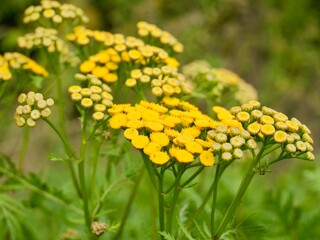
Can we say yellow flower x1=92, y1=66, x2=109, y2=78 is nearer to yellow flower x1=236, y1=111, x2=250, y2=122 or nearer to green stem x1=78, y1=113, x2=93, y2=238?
green stem x1=78, y1=113, x2=93, y2=238

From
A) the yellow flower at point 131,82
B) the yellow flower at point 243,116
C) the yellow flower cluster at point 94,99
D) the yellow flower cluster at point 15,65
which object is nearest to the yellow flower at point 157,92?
the yellow flower at point 131,82

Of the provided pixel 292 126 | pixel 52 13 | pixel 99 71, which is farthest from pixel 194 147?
pixel 52 13

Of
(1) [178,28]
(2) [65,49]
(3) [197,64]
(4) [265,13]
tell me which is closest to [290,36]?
(4) [265,13]

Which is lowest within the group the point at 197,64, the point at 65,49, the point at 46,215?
the point at 46,215

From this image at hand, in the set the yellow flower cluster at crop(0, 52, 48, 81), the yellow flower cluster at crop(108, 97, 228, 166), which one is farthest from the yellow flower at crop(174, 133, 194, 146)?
the yellow flower cluster at crop(0, 52, 48, 81)

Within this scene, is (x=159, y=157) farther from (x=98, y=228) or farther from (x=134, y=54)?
(x=134, y=54)

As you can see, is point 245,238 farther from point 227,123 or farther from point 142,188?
point 142,188
